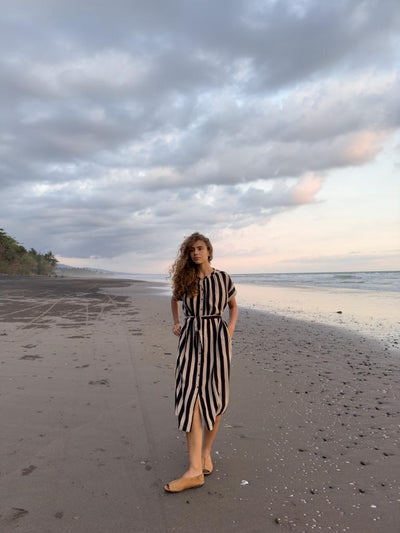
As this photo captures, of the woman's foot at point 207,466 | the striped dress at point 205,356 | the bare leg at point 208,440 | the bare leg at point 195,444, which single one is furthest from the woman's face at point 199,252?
the woman's foot at point 207,466

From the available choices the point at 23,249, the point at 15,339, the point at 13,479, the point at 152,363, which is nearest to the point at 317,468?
the point at 13,479

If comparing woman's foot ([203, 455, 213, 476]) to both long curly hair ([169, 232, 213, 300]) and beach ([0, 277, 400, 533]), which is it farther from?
long curly hair ([169, 232, 213, 300])

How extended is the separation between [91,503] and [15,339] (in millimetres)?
6592

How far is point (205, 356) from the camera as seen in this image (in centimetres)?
288

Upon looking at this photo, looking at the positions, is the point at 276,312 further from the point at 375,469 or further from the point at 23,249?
the point at 23,249

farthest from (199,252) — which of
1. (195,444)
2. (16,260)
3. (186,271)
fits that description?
(16,260)

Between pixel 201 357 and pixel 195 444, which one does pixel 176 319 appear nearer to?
pixel 201 357

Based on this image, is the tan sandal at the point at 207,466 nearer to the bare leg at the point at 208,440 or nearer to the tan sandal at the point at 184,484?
the bare leg at the point at 208,440

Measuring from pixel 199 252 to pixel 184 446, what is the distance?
2.06 m

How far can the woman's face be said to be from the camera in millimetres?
2941

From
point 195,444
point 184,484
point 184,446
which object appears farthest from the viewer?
point 184,446

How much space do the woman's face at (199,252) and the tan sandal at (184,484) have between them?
1.79 meters

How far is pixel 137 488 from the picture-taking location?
2.68 metres

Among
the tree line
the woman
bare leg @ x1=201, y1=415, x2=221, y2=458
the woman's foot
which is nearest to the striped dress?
the woman
